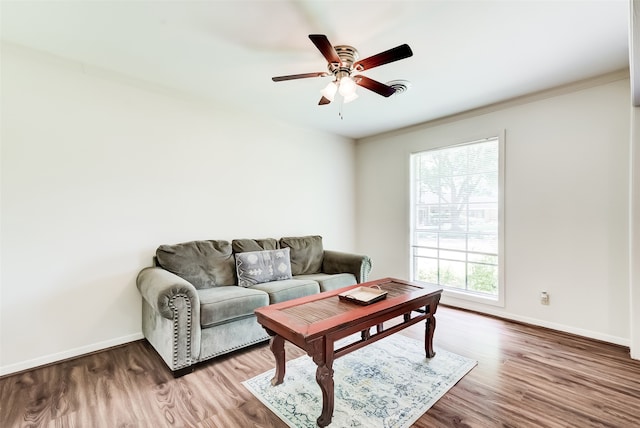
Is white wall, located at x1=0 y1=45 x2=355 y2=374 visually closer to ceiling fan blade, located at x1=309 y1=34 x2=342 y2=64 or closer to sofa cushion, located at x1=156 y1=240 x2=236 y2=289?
sofa cushion, located at x1=156 y1=240 x2=236 y2=289

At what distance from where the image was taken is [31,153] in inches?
88.8

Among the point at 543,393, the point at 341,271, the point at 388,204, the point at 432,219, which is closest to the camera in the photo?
the point at 543,393

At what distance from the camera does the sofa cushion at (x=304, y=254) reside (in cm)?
360

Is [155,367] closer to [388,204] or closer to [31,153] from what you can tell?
[31,153]

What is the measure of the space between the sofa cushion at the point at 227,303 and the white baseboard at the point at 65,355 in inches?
32.9

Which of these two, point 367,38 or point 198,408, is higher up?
Result: point 367,38

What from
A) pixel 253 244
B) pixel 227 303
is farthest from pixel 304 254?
pixel 227 303

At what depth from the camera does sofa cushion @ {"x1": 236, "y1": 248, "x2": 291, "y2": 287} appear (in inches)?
116

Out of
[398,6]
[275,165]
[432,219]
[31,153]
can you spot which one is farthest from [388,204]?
[31,153]

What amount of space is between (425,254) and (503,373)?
78.6 inches

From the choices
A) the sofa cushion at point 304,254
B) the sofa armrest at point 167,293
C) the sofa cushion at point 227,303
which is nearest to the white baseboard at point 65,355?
the sofa armrest at point 167,293

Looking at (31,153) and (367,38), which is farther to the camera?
(31,153)

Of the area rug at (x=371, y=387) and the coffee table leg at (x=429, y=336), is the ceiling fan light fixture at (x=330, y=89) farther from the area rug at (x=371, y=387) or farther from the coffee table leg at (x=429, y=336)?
the area rug at (x=371, y=387)

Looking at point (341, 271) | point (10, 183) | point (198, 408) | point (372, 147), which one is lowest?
point (198, 408)
